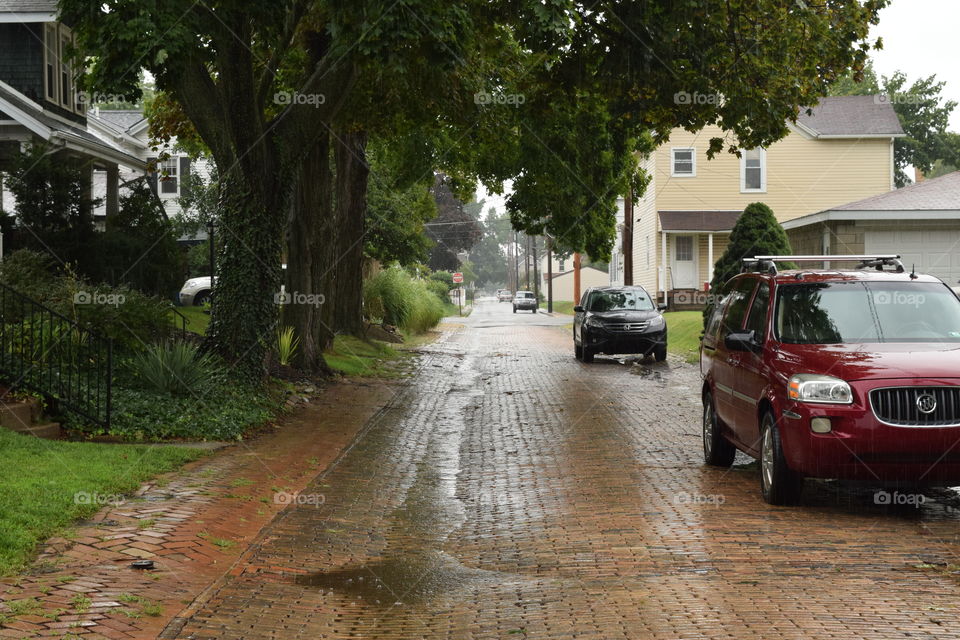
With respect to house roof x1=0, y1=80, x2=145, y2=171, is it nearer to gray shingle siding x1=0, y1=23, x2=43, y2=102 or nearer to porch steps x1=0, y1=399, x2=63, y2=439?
gray shingle siding x1=0, y1=23, x2=43, y2=102

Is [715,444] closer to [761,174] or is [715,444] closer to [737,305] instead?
[737,305]

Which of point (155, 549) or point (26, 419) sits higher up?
point (26, 419)

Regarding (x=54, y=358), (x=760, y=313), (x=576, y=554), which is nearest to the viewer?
(x=576, y=554)

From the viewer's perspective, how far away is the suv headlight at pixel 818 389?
809 centimetres

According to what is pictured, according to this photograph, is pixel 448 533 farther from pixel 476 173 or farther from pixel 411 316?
pixel 411 316

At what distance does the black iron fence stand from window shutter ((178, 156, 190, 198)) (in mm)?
30492

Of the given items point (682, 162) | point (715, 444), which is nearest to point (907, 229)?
point (682, 162)

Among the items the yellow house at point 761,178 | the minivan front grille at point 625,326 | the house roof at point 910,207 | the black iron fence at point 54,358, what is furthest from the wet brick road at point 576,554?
the yellow house at point 761,178

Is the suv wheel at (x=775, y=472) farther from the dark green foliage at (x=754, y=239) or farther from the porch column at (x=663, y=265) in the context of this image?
the porch column at (x=663, y=265)

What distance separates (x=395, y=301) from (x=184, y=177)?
11.9 meters

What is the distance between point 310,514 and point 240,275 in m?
7.28

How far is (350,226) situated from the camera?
27859mm

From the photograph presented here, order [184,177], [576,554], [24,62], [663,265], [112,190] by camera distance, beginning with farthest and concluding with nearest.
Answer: [184,177] → [663,265] → [112,190] → [24,62] → [576,554]

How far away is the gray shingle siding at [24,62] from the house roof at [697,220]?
24.8 m
